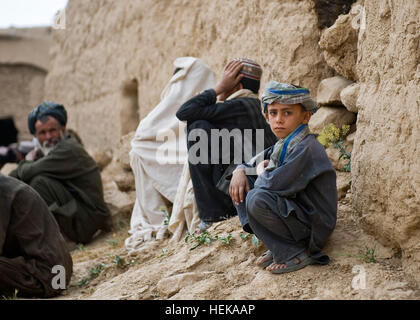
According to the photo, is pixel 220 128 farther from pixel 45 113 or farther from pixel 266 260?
pixel 45 113

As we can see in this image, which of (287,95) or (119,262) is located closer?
(287,95)

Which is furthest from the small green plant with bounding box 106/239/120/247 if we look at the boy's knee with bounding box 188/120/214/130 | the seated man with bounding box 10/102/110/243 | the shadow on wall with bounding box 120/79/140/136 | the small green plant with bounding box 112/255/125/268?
the shadow on wall with bounding box 120/79/140/136

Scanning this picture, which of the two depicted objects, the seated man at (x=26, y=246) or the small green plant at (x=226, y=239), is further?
the seated man at (x=26, y=246)

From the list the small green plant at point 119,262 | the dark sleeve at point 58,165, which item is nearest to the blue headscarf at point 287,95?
the small green plant at point 119,262

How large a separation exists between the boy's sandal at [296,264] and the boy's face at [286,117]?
0.63m

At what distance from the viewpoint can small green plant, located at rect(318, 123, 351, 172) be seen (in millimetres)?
3822

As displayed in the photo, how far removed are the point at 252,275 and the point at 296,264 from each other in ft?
0.88

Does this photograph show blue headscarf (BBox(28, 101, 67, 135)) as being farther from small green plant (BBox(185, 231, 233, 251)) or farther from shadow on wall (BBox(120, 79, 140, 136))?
small green plant (BBox(185, 231, 233, 251))

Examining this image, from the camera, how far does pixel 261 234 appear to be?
2.99 metres

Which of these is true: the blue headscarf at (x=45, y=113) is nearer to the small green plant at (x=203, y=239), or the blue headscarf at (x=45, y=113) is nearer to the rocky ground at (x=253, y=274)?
the rocky ground at (x=253, y=274)

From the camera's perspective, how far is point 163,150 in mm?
5160

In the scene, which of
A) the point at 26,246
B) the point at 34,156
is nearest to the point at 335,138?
the point at 26,246

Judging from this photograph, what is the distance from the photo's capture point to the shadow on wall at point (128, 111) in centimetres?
828

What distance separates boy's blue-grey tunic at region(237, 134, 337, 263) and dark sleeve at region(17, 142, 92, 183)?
3.46 meters
